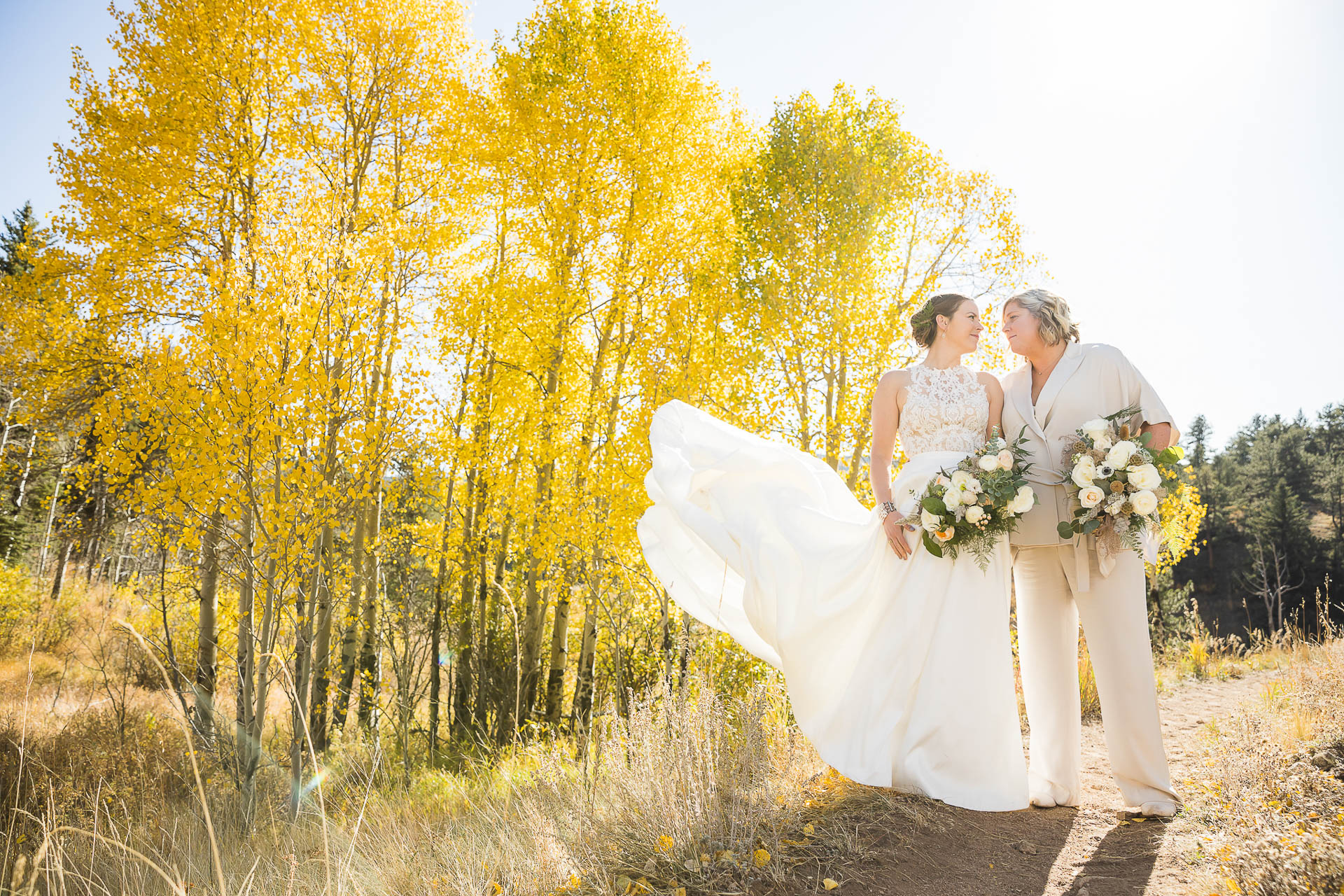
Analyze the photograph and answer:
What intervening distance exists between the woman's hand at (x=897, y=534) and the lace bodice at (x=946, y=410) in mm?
423

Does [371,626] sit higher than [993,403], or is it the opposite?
[993,403]

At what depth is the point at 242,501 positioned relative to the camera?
19.1 ft

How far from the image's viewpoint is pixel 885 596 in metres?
3.38

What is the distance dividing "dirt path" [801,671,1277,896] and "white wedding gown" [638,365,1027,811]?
0.50 feet

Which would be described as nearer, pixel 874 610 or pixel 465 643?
pixel 874 610

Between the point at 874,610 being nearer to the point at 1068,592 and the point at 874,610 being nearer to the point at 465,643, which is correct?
the point at 1068,592

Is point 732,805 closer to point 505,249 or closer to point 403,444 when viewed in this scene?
point 403,444

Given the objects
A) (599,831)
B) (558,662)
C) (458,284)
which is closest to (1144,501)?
(599,831)

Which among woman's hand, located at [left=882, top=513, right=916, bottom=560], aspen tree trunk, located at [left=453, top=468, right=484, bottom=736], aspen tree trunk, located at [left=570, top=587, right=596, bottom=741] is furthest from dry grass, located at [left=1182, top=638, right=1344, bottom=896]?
aspen tree trunk, located at [left=453, top=468, right=484, bottom=736]

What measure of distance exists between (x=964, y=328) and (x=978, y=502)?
0.99 meters

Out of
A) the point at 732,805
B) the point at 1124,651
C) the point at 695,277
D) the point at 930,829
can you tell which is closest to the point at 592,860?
the point at 732,805

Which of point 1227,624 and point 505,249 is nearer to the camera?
point 505,249

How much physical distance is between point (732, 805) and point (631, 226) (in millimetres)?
7859

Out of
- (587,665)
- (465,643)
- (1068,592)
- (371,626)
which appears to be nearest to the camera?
(1068,592)
